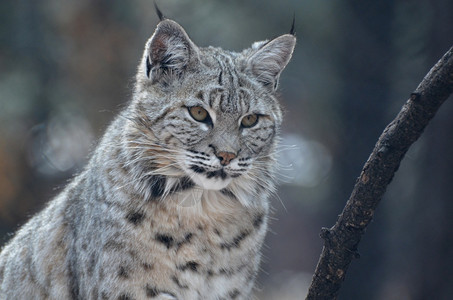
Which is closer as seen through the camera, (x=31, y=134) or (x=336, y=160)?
(x=336, y=160)

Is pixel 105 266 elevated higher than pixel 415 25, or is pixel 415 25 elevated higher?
pixel 415 25

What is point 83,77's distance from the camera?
12.4m

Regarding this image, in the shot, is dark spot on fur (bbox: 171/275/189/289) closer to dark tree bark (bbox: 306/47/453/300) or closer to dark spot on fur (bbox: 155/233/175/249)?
dark spot on fur (bbox: 155/233/175/249)

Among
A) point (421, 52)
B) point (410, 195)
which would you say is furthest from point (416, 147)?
point (421, 52)

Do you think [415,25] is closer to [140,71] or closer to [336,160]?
[336,160]

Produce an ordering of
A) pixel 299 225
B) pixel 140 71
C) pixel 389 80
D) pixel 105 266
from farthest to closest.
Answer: pixel 299 225, pixel 389 80, pixel 140 71, pixel 105 266

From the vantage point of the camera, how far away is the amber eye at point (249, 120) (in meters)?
4.48

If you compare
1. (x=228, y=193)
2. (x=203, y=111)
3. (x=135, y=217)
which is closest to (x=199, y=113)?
(x=203, y=111)

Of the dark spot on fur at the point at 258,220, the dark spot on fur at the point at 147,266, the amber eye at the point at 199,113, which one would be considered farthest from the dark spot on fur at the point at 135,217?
the dark spot on fur at the point at 258,220

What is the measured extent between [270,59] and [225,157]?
1.11 metres

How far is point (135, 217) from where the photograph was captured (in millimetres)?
4422

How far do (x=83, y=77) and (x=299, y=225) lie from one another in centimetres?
514

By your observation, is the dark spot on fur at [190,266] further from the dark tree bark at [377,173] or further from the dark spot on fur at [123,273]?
the dark tree bark at [377,173]

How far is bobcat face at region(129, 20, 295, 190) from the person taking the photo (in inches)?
167
